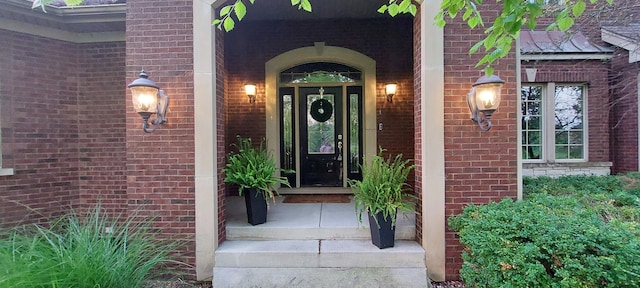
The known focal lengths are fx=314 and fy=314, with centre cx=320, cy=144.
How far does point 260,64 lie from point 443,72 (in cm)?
375

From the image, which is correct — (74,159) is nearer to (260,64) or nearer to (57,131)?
(57,131)

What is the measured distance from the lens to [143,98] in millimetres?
3240

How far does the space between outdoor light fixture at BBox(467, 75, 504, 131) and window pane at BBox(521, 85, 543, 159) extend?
4137mm

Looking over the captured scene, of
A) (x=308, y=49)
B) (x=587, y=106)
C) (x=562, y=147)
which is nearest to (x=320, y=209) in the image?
(x=308, y=49)

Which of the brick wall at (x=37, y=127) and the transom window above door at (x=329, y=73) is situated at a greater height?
the transom window above door at (x=329, y=73)

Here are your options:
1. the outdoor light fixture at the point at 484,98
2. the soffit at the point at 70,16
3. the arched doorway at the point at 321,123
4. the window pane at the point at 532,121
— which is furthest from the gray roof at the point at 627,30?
the soffit at the point at 70,16

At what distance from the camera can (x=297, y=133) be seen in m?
6.34

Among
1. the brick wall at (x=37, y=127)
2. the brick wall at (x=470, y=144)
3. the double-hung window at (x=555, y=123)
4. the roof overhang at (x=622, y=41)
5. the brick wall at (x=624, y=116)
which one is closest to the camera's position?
the brick wall at (x=470, y=144)

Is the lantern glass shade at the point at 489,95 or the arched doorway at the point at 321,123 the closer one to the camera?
the lantern glass shade at the point at 489,95

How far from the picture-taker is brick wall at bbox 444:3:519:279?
11.5 ft

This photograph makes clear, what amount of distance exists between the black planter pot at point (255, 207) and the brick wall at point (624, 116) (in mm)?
6933

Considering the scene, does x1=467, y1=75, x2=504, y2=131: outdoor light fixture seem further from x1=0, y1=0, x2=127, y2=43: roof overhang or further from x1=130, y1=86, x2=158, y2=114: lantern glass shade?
A: x1=0, y1=0, x2=127, y2=43: roof overhang

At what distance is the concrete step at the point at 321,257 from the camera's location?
3398mm

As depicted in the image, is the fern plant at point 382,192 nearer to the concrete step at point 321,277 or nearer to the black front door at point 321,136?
the concrete step at point 321,277
